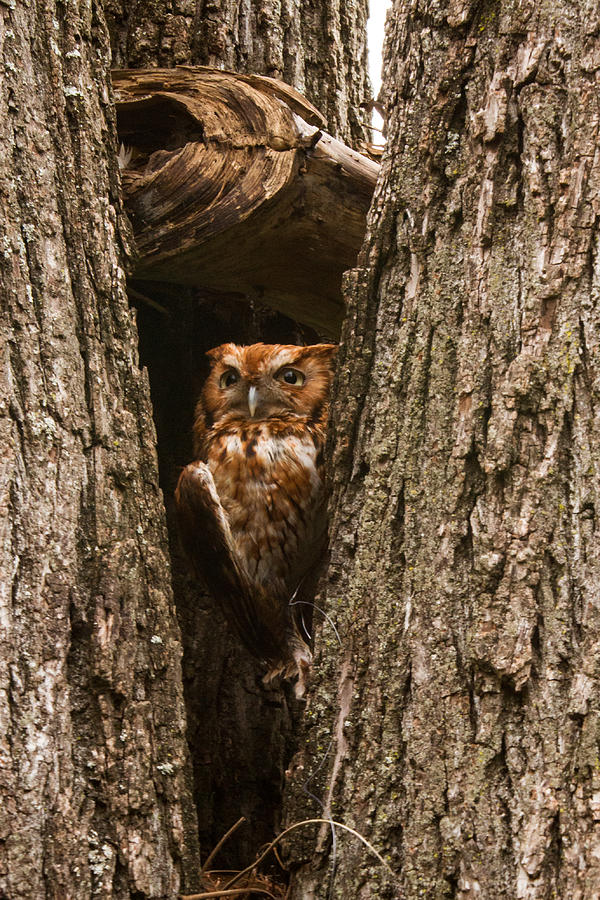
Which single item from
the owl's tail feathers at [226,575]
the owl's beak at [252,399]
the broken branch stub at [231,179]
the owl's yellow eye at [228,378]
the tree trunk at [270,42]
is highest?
the tree trunk at [270,42]

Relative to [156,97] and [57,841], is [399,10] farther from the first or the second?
[57,841]

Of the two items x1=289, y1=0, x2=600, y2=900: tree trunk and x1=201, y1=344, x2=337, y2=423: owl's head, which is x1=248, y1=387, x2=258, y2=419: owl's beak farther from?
x1=289, y1=0, x2=600, y2=900: tree trunk

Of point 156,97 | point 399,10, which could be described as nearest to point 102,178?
point 156,97

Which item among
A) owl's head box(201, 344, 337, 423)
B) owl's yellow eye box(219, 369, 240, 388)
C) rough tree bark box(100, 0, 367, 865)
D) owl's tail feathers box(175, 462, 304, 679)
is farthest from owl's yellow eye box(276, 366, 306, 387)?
owl's tail feathers box(175, 462, 304, 679)

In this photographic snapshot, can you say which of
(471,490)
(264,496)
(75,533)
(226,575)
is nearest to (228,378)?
(264,496)

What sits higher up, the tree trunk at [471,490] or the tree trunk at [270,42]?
the tree trunk at [270,42]

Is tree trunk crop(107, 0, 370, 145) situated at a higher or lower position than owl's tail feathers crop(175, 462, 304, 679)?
higher

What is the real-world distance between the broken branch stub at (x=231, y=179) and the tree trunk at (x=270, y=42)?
1.11 feet

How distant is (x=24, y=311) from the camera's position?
1665 millimetres

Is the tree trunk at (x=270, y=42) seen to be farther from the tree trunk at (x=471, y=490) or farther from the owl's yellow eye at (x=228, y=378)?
the tree trunk at (x=471, y=490)

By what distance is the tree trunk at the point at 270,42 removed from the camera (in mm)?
2666

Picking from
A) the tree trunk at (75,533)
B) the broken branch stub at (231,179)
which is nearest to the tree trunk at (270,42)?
the broken branch stub at (231,179)

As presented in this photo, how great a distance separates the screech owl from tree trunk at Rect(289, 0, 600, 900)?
66 cm

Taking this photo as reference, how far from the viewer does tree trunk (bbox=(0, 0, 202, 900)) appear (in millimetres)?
1499
